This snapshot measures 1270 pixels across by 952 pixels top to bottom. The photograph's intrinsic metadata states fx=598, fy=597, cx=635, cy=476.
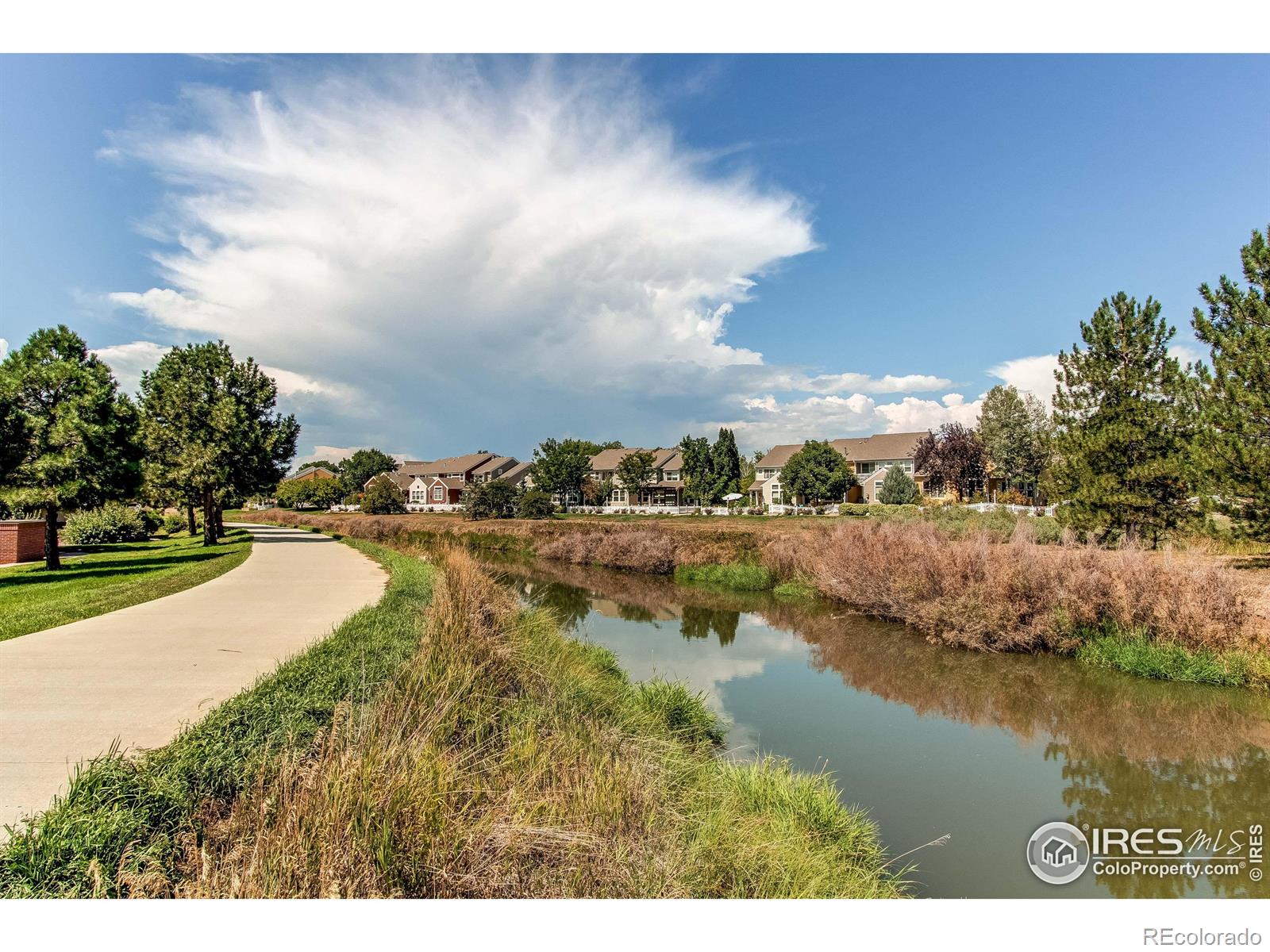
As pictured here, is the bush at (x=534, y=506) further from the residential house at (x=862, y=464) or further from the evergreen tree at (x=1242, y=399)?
the evergreen tree at (x=1242, y=399)

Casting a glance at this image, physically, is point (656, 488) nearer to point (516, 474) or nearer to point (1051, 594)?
point (516, 474)

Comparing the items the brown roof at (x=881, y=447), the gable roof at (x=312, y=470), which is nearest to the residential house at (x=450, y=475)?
the gable roof at (x=312, y=470)

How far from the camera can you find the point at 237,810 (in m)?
3.53

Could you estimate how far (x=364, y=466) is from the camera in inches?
4508

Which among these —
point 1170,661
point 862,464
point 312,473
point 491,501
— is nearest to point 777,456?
point 862,464

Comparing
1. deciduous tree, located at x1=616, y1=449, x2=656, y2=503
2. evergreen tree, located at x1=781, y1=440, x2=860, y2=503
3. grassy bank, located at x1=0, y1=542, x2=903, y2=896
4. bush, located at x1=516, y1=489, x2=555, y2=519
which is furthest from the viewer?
deciduous tree, located at x1=616, y1=449, x2=656, y2=503

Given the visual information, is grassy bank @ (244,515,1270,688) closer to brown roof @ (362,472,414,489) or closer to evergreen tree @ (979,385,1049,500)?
evergreen tree @ (979,385,1049,500)

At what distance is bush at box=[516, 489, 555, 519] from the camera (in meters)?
51.3

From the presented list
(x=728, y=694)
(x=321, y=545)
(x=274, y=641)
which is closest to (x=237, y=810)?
(x=274, y=641)

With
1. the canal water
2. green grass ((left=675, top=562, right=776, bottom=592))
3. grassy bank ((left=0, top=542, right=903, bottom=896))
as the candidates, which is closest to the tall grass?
grassy bank ((left=0, top=542, right=903, bottom=896))

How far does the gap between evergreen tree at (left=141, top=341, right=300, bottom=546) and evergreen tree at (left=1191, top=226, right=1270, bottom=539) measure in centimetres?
3750

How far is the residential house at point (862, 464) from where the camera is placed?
62.8 metres

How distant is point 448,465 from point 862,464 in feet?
203
